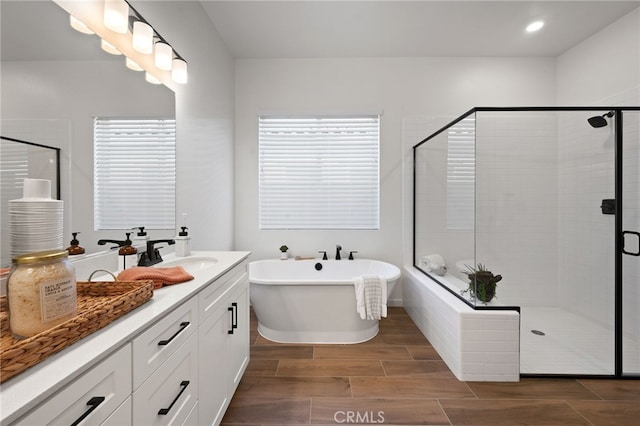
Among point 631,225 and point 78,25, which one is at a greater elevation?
point 78,25

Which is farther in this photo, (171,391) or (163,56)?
(163,56)

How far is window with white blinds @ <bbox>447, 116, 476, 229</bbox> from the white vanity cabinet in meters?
1.85

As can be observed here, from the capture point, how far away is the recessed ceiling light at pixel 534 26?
2715 millimetres

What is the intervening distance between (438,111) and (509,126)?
747 mm

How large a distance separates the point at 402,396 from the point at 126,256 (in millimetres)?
1828

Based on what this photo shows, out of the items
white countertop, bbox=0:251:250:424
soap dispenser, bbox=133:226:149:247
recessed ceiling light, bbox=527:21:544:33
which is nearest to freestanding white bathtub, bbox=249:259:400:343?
soap dispenser, bbox=133:226:149:247

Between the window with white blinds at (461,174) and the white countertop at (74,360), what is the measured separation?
2.18m

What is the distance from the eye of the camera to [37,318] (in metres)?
0.69

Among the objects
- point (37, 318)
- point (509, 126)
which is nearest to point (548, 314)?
point (509, 126)

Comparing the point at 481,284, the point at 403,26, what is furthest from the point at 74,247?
the point at 403,26

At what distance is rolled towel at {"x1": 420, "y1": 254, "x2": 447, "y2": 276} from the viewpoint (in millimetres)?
2787

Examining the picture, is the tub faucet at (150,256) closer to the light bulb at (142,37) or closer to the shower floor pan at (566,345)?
the light bulb at (142,37)

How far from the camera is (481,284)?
2.13 meters

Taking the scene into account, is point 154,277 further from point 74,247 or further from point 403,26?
point 403,26
